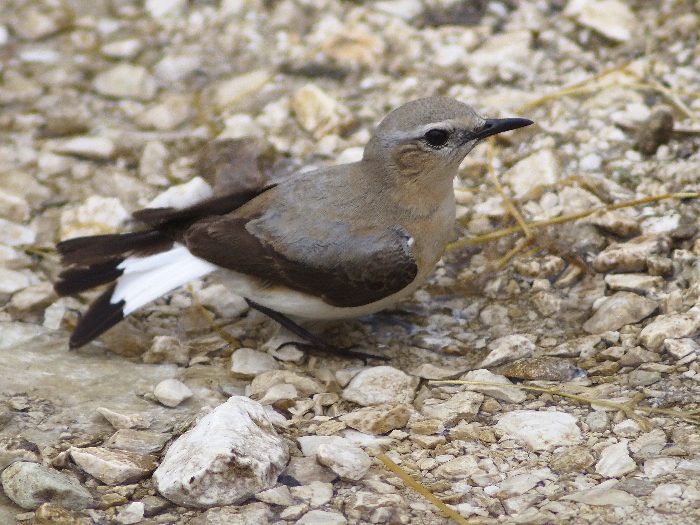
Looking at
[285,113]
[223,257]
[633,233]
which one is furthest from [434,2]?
[223,257]

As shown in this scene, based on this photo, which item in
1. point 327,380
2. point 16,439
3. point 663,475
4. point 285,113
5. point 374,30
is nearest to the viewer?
point 663,475

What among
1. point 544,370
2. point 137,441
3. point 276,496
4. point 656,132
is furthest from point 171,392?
point 656,132

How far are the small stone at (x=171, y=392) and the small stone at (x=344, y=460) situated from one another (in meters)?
0.87

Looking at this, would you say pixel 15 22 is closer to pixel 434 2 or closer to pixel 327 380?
pixel 434 2

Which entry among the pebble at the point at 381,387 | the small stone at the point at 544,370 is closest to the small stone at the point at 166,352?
the pebble at the point at 381,387

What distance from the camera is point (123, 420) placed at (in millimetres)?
4164

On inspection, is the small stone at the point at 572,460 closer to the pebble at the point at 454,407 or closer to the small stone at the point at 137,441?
the pebble at the point at 454,407

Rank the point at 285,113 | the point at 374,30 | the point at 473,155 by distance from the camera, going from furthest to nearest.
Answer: the point at 374,30
the point at 285,113
the point at 473,155

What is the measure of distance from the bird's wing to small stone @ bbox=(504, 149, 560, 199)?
50.7 inches

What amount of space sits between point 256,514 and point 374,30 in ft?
14.7

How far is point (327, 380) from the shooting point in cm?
457

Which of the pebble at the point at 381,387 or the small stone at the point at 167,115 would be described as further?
the small stone at the point at 167,115

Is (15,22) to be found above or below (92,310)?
above

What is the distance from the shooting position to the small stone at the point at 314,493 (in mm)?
3602
